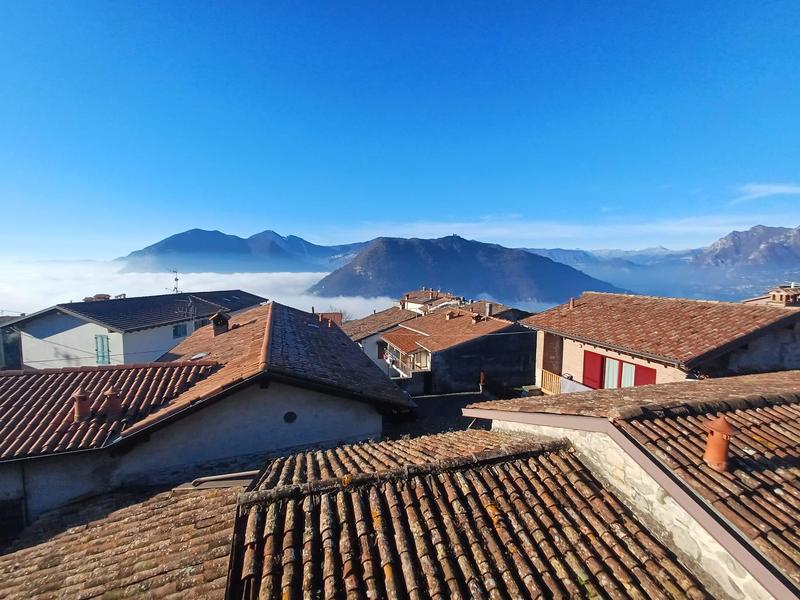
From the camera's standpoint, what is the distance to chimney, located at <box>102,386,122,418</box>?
966 centimetres

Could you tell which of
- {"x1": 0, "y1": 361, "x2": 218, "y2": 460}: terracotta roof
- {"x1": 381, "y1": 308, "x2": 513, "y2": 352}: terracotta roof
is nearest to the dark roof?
{"x1": 381, "y1": 308, "x2": 513, "y2": 352}: terracotta roof

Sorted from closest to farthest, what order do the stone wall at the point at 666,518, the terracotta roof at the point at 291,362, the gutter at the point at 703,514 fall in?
the gutter at the point at 703,514 → the stone wall at the point at 666,518 → the terracotta roof at the point at 291,362

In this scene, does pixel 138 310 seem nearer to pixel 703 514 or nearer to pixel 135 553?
pixel 135 553

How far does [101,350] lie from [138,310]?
15.4 feet

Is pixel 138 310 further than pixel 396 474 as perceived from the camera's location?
Yes

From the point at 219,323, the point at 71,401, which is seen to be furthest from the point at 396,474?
the point at 219,323

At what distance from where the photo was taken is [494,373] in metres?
26.1

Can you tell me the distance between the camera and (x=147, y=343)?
94.3ft

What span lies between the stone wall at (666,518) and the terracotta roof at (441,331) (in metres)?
19.9

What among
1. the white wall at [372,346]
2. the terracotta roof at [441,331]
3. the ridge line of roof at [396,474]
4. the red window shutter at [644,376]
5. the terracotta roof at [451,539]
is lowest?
the white wall at [372,346]

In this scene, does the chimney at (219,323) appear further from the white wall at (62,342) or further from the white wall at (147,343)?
the white wall at (62,342)

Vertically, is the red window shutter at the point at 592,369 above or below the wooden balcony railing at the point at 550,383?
above

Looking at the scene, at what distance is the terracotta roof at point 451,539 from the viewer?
3.54 meters

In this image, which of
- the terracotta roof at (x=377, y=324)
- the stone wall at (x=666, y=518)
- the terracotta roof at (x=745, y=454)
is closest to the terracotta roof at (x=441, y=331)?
the terracotta roof at (x=377, y=324)
